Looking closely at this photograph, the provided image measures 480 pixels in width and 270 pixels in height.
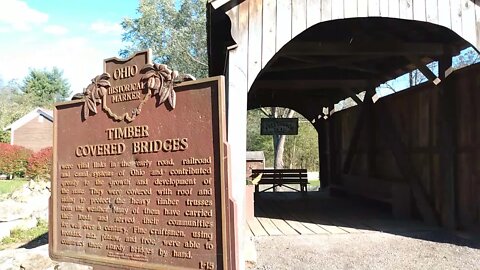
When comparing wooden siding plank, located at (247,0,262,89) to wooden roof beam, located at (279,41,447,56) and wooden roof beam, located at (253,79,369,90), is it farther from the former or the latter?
wooden roof beam, located at (253,79,369,90)

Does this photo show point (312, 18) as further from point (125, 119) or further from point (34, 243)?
point (34, 243)

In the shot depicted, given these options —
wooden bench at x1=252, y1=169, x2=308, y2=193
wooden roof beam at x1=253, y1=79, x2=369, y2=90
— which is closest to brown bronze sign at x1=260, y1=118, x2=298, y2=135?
wooden bench at x1=252, y1=169, x2=308, y2=193

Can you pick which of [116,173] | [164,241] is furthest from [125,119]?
[164,241]

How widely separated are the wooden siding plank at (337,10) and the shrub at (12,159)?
27690mm

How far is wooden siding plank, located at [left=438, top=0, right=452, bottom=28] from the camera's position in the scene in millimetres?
6492

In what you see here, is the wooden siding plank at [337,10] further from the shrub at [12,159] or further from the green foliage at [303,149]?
the green foliage at [303,149]

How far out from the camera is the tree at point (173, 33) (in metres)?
34.9

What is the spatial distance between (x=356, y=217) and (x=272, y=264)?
4.61 metres

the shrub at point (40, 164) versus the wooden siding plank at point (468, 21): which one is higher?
the wooden siding plank at point (468, 21)

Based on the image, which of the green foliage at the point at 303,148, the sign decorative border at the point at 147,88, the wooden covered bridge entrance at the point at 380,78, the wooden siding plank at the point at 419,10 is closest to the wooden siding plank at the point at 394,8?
the wooden covered bridge entrance at the point at 380,78

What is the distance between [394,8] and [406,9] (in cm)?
17

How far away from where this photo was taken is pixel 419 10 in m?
6.45

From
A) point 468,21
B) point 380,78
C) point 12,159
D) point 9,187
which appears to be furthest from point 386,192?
point 12,159

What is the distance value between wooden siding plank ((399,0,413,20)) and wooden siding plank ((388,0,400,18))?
4 centimetres
